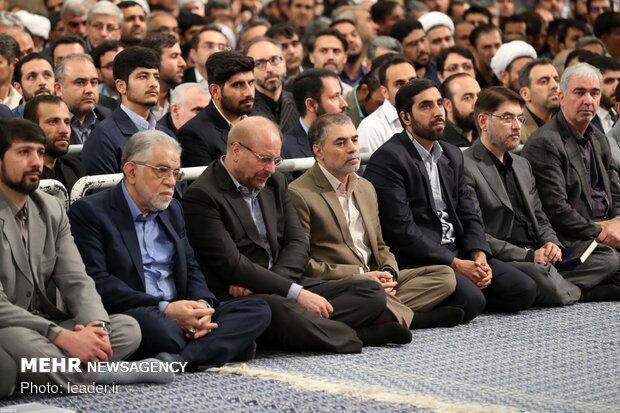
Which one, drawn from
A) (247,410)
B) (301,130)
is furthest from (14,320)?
(301,130)

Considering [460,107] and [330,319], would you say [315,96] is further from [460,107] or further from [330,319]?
[330,319]

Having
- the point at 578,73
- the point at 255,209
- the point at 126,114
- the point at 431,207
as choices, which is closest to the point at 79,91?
the point at 126,114

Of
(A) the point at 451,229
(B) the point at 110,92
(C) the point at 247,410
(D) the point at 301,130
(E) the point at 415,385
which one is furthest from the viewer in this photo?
(B) the point at 110,92

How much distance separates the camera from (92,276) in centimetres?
532

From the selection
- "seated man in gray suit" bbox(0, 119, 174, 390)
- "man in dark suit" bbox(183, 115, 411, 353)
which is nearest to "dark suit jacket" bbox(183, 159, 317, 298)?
"man in dark suit" bbox(183, 115, 411, 353)

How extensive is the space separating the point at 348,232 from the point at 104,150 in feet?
4.29

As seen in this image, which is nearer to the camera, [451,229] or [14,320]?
[14,320]

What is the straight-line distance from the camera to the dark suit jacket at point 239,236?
5.74 meters

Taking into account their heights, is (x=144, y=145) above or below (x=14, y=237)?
above

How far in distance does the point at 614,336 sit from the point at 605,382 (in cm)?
93

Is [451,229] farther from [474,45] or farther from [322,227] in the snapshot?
[474,45]

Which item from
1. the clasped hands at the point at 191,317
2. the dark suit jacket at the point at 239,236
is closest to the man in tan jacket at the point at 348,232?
the dark suit jacket at the point at 239,236

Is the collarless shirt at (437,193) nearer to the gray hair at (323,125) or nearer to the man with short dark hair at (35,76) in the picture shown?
the gray hair at (323,125)

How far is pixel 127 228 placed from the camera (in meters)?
5.41
